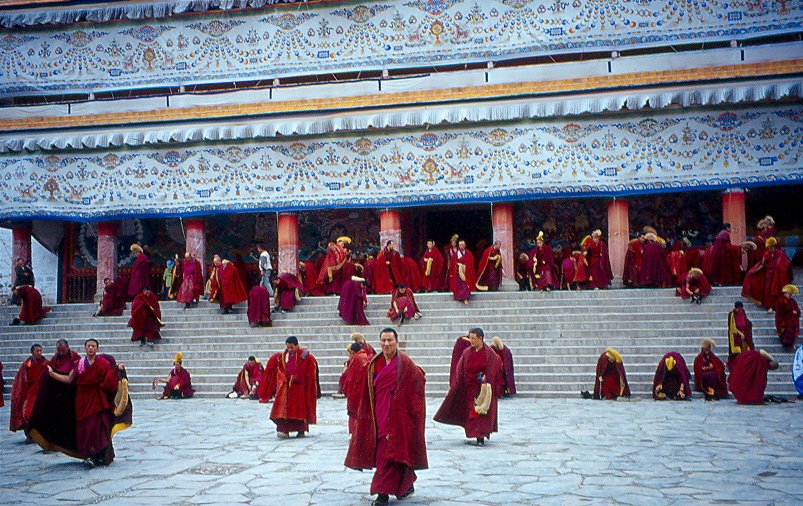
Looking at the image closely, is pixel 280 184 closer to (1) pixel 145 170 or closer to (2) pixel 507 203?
(1) pixel 145 170

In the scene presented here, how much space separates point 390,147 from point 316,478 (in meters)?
13.3

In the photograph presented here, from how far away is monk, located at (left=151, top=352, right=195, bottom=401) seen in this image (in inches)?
576

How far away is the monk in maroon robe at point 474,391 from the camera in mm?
8930

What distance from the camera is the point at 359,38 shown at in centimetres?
2075

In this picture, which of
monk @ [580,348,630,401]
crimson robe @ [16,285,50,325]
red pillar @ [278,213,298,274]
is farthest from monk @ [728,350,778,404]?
crimson robe @ [16,285,50,325]

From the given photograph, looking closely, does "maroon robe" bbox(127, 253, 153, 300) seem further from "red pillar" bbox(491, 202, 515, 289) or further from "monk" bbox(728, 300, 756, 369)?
"monk" bbox(728, 300, 756, 369)

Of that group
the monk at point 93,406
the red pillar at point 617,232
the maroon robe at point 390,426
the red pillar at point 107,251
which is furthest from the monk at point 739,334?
the red pillar at point 107,251

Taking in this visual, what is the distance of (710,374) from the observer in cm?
1270

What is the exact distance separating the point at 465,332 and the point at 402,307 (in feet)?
4.40

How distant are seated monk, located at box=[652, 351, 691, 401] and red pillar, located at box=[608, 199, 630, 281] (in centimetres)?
588

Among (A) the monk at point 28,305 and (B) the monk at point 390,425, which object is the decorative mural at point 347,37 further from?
(B) the monk at point 390,425

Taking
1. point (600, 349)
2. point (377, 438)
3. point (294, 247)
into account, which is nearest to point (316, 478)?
point (377, 438)

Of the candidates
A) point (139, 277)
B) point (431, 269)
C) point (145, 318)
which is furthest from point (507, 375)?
point (139, 277)

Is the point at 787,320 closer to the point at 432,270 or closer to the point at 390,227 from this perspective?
the point at 432,270
